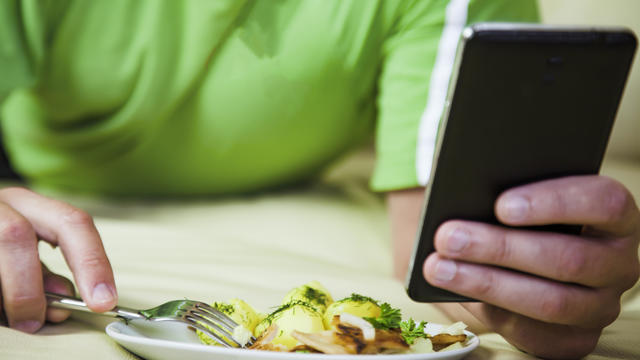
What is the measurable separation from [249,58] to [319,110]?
134 millimetres

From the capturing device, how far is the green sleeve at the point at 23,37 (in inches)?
28.8

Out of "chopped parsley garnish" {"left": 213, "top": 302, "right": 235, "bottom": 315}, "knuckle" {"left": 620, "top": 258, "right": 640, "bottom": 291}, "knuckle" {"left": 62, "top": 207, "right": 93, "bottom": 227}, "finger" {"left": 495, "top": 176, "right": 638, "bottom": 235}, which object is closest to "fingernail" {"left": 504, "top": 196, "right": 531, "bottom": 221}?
"finger" {"left": 495, "top": 176, "right": 638, "bottom": 235}

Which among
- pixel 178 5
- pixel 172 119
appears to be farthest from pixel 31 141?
pixel 178 5

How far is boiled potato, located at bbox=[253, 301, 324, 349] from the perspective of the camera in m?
0.40

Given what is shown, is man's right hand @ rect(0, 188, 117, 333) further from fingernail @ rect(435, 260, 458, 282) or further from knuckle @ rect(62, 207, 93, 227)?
fingernail @ rect(435, 260, 458, 282)

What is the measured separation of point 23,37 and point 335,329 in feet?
1.94

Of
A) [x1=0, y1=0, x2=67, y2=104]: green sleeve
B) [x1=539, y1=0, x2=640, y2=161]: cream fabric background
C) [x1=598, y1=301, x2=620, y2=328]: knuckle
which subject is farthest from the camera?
[x1=539, y1=0, x2=640, y2=161]: cream fabric background

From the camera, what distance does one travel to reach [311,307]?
0.44 metres

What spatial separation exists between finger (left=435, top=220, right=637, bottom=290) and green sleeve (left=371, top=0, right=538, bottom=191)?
12.7 inches

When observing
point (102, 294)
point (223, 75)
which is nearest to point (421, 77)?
point (223, 75)

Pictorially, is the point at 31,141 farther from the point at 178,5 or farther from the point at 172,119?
the point at 178,5

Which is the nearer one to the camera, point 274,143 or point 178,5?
point 178,5

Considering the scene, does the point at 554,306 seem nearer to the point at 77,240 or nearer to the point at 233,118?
the point at 77,240

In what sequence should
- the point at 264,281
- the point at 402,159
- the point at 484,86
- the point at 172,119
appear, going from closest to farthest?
the point at 484,86 → the point at 264,281 → the point at 402,159 → the point at 172,119
